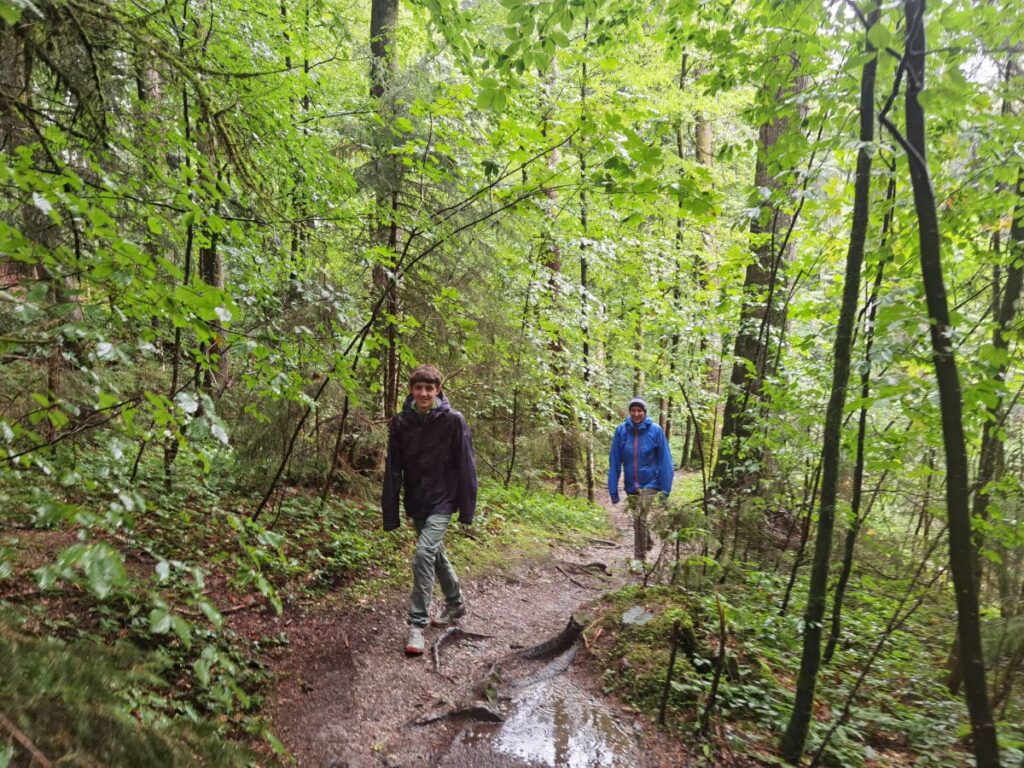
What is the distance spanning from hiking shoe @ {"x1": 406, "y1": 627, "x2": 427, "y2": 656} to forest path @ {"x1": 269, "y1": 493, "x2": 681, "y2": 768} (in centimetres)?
6

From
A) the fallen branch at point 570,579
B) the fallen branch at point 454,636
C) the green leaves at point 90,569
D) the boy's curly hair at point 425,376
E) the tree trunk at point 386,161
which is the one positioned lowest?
the fallen branch at point 570,579

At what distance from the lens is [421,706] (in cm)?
450

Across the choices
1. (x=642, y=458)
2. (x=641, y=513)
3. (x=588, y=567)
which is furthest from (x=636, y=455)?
(x=588, y=567)

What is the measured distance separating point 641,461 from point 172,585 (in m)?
6.17

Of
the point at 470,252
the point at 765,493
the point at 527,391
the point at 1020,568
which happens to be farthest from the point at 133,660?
the point at 527,391

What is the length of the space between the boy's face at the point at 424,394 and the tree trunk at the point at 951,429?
389cm

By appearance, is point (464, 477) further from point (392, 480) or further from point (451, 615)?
point (451, 615)

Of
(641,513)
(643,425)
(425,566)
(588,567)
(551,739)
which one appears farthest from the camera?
(588,567)

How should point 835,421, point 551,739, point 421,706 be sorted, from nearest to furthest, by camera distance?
point 835,421
point 551,739
point 421,706

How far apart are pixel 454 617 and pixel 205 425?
4528 mm

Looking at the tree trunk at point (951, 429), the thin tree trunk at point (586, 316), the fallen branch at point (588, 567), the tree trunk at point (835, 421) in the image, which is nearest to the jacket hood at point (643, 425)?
the fallen branch at point (588, 567)

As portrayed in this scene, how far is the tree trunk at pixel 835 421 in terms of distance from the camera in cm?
332

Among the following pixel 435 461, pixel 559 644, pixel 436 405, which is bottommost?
pixel 559 644

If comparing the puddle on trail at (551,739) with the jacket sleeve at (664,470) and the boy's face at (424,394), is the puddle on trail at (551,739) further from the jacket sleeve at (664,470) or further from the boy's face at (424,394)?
the jacket sleeve at (664,470)
